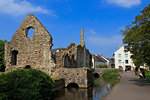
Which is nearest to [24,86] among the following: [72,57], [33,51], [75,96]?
[75,96]

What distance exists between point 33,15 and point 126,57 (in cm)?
5307

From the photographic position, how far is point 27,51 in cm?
1967

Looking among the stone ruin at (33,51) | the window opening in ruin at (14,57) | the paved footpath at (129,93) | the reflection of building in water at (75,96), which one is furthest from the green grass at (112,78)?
the window opening in ruin at (14,57)

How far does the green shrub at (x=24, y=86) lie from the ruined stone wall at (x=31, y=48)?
29.4 ft

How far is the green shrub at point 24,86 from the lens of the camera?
7340mm

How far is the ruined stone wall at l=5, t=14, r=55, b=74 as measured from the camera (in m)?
18.6

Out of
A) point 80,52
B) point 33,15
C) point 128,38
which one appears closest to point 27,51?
point 33,15

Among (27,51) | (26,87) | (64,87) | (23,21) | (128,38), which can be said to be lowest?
(64,87)

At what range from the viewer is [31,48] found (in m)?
19.5

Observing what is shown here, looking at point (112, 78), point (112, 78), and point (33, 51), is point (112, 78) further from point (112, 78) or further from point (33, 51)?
point (33, 51)

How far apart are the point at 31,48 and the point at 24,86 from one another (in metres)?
11.9

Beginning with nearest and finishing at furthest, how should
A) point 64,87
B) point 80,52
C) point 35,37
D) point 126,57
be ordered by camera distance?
1. point 64,87
2. point 35,37
3. point 80,52
4. point 126,57

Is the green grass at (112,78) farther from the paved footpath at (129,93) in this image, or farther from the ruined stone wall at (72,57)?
the paved footpath at (129,93)

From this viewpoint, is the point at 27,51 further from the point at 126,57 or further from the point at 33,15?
the point at 126,57
